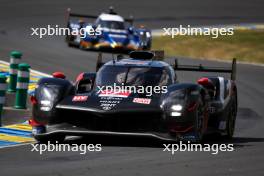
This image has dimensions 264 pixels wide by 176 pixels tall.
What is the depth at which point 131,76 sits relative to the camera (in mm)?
14031

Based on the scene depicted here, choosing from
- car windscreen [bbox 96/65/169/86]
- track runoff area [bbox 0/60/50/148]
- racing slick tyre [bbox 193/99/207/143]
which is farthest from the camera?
car windscreen [bbox 96/65/169/86]

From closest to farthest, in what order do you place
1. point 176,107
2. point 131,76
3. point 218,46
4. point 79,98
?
1. point 176,107
2. point 79,98
3. point 131,76
4. point 218,46

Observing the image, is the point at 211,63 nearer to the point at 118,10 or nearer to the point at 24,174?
the point at 118,10

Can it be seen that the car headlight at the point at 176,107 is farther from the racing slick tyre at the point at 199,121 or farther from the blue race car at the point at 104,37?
the blue race car at the point at 104,37

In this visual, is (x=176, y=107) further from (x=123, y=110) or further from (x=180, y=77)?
(x=180, y=77)

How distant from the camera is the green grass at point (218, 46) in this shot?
101 ft

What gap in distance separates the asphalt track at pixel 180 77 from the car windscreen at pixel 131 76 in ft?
2.95

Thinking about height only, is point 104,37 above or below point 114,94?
below

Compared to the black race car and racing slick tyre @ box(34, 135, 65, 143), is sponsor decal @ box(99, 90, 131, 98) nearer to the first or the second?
the black race car

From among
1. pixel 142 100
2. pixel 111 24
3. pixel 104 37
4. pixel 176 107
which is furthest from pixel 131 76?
pixel 111 24

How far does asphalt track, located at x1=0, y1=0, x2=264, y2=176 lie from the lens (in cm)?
1054

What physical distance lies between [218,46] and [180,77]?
25.7 ft

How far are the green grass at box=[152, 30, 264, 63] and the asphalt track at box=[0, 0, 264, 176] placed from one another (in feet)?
7.22

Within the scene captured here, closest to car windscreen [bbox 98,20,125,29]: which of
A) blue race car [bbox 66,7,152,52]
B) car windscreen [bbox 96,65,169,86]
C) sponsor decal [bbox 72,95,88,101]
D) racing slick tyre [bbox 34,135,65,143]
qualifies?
blue race car [bbox 66,7,152,52]
